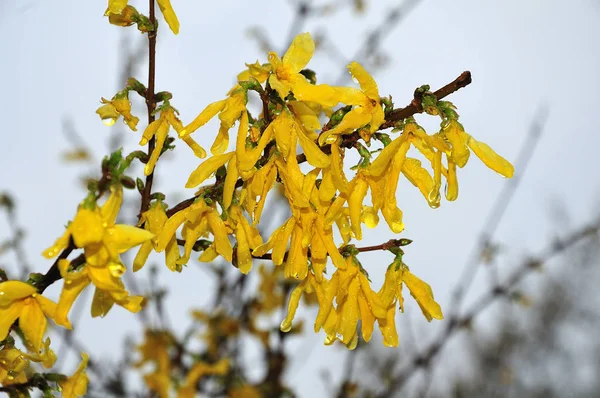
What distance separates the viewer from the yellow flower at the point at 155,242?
1.10m

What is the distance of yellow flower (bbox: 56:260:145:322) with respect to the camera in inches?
34.1

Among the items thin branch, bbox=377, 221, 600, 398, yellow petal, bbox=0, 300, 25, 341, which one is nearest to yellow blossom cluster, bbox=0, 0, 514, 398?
yellow petal, bbox=0, 300, 25, 341

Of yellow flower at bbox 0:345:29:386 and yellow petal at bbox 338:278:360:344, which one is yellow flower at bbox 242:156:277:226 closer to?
yellow petal at bbox 338:278:360:344

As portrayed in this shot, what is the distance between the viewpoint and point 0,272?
0.98 m

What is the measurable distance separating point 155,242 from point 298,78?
411 mm

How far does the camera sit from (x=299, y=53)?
41.9 inches

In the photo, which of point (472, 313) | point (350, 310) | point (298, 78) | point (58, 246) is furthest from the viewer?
point (472, 313)

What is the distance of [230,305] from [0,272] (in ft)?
6.52

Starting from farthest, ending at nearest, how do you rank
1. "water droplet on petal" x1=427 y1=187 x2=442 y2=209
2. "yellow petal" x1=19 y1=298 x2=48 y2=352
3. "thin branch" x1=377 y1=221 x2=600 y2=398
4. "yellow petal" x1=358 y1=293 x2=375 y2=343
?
1. "thin branch" x1=377 y1=221 x2=600 y2=398
2. "yellow petal" x1=358 y1=293 x2=375 y2=343
3. "water droplet on petal" x1=427 y1=187 x2=442 y2=209
4. "yellow petal" x1=19 y1=298 x2=48 y2=352

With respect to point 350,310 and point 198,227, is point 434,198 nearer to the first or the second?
point 350,310

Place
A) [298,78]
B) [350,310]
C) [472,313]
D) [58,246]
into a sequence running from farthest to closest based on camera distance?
1. [472,313]
2. [350,310]
3. [298,78]
4. [58,246]

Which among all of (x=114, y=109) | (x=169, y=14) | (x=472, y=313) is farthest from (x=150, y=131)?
(x=472, y=313)

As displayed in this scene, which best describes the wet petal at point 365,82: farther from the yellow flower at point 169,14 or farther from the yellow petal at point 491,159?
the yellow flower at point 169,14

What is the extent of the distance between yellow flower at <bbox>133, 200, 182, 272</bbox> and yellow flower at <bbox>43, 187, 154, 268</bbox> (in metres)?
0.21
